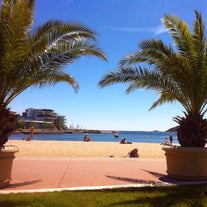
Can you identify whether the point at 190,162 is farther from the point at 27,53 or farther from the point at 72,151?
the point at 72,151

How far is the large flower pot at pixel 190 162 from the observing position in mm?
8336

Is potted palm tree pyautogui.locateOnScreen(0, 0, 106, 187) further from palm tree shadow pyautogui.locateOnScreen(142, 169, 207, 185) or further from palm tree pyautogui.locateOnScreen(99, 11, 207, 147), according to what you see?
palm tree shadow pyautogui.locateOnScreen(142, 169, 207, 185)

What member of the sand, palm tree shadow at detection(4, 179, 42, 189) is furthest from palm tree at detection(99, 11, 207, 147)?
the sand

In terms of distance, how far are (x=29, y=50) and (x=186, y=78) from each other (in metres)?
4.34

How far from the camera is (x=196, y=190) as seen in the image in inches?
270

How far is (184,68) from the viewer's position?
8641 mm

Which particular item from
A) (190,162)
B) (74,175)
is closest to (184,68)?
(190,162)

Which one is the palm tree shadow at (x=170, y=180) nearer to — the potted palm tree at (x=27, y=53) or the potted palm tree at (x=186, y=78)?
the potted palm tree at (x=186, y=78)

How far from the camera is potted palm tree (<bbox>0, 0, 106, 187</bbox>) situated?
22.9ft

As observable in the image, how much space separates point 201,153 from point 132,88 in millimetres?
3237

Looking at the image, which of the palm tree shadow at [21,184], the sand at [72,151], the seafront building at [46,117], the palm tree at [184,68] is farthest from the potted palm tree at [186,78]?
the seafront building at [46,117]

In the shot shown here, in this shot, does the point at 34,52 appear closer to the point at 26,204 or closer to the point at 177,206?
the point at 26,204

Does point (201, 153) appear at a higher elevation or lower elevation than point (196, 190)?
higher

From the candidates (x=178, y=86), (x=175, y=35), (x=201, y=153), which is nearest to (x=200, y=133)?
(x=201, y=153)
